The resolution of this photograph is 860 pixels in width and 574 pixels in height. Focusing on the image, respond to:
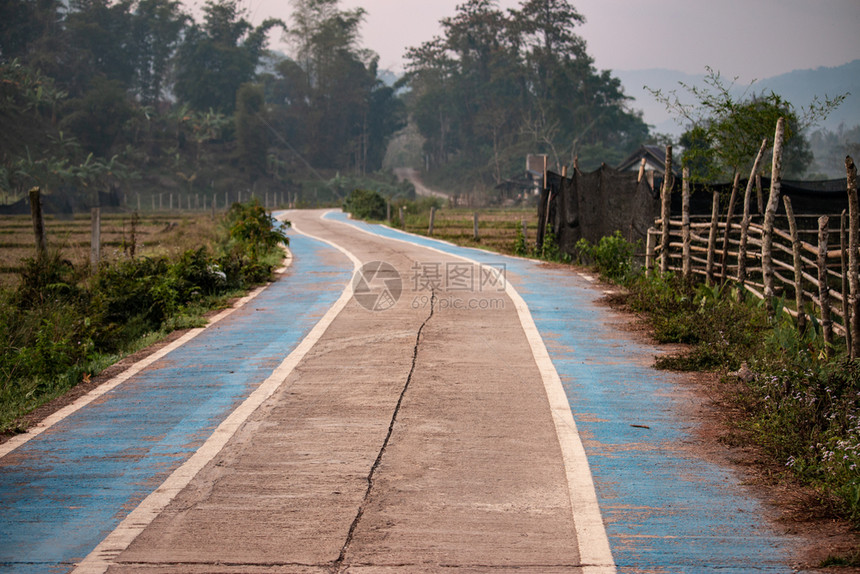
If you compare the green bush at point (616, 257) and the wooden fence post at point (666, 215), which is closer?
the wooden fence post at point (666, 215)

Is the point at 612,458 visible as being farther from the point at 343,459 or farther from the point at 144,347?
the point at 144,347

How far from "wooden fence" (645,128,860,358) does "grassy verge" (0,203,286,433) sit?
288 inches

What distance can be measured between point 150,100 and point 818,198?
91.3 metres

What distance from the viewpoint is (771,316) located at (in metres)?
9.70

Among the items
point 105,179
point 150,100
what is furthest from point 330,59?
point 105,179

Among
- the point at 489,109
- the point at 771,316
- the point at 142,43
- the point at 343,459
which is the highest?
the point at 142,43

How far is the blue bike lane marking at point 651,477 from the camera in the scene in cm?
432

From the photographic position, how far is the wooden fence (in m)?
8.30

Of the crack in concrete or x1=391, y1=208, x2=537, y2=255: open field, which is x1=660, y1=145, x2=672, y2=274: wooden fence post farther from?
x1=391, y1=208, x2=537, y2=255: open field

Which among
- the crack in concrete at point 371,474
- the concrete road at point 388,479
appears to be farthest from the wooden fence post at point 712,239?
the crack in concrete at point 371,474

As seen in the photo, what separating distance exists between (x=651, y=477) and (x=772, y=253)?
275 inches

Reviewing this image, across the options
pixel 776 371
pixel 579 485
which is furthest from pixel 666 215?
pixel 579 485

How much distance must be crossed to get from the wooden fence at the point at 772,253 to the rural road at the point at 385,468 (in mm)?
1845

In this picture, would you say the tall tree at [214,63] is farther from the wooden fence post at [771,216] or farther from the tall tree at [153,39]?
the wooden fence post at [771,216]
